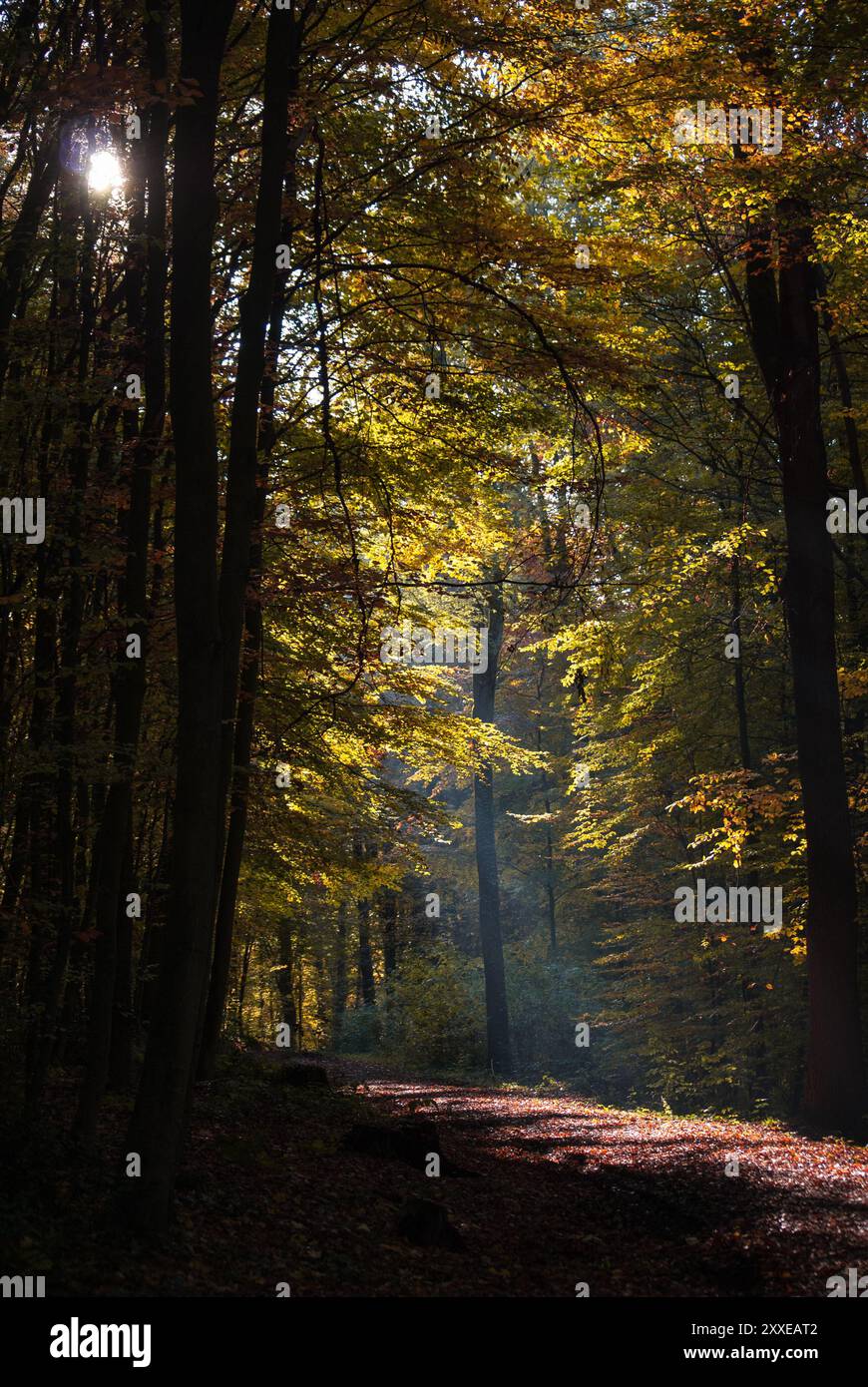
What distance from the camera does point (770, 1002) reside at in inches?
680

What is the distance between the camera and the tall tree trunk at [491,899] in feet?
76.0

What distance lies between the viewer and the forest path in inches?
233

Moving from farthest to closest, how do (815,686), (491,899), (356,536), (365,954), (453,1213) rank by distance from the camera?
(365,954) < (491,899) < (815,686) < (356,536) < (453,1213)

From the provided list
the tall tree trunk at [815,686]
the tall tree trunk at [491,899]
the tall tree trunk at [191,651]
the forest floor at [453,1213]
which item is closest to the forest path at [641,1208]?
the forest floor at [453,1213]

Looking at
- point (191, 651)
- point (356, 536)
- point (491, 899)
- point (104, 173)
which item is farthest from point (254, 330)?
point (491, 899)

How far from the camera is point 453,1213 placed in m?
7.28

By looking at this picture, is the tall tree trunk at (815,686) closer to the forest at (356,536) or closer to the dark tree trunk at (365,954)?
the forest at (356,536)

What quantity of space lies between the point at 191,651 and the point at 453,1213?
419cm

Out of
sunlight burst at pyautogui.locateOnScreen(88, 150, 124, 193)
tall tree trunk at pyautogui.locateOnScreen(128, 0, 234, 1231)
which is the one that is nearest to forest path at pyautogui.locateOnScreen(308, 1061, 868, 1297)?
tall tree trunk at pyautogui.locateOnScreen(128, 0, 234, 1231)

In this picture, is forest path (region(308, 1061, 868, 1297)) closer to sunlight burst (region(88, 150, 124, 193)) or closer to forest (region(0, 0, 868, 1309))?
forest (region(0, 0, 868, 1309))

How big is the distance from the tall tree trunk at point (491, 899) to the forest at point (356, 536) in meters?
6.88

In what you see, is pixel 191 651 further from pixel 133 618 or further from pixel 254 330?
pixel 254 330

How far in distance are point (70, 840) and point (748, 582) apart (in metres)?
11.7
